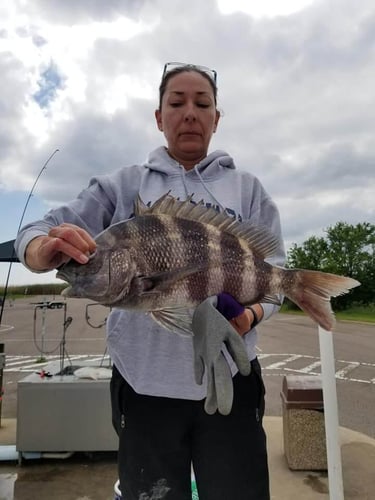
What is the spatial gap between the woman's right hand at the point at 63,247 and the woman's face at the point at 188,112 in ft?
2.88

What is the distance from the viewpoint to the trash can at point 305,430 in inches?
185

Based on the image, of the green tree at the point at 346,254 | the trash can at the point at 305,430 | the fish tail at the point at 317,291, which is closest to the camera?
the fish tail at the point at 317,291

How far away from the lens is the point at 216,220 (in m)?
1.76

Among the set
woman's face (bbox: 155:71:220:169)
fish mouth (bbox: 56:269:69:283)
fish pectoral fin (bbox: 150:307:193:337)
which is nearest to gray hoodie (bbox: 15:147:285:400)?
woman's face (bbox: 155:71:220:169)

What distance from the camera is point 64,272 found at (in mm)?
1516

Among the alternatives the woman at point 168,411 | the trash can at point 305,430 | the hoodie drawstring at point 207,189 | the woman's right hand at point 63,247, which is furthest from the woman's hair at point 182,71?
the trash can at point 305,430

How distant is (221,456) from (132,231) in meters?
0.99

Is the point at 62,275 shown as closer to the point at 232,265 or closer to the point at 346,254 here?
the point at 232,265

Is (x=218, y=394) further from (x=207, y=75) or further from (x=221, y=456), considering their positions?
(x=207, y=75)

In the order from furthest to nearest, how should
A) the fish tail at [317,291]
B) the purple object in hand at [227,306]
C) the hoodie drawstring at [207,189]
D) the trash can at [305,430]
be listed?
the trash can at [305,430] < the hoodie drawstring at [207,189] < the fish tail at [317,291] < the purple object in hand at [227,306]

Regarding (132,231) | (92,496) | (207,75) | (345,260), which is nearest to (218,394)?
(132,231)

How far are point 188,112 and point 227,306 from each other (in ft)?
3.22

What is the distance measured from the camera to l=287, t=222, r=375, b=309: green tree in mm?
42031

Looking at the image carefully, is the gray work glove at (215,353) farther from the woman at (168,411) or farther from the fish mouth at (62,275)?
the fish mouth at (62,275)
